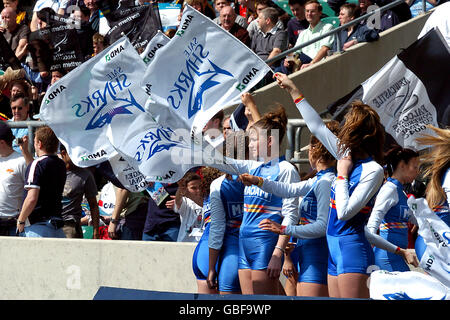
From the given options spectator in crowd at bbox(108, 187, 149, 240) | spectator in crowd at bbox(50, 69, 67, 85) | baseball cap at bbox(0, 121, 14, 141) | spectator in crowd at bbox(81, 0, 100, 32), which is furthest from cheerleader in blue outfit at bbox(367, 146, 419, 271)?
spectator in crowd at bbox(81, 0, 100, 32)

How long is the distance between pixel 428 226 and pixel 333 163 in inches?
80.2

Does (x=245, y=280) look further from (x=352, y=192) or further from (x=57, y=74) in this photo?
(x=57, y=74)

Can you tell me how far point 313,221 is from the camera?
6.64 metres

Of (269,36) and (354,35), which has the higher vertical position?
(269,36)

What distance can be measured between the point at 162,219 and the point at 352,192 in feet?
10.4

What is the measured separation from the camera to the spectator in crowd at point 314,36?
1247 cm

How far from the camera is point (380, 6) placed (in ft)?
43.2

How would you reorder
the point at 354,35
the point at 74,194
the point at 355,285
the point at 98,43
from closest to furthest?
the point at 355,285 < the point at 74,194 < the point at 98,43 < the point at 354,35

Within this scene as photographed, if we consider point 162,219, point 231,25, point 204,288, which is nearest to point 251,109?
point 204,288

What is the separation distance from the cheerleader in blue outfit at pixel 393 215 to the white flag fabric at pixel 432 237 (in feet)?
5.33

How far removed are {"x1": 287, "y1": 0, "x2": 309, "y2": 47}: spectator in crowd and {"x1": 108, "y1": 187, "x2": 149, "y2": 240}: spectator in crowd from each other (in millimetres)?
4620
